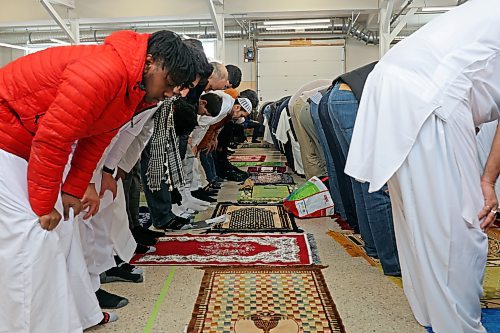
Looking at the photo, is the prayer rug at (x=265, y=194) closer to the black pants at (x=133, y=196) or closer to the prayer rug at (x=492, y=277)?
the black pants at (x=133, y=196)

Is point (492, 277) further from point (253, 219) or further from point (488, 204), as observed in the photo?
point (253, 219)

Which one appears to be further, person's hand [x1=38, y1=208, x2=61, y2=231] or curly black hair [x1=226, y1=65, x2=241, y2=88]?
curly black hair [x1=226, y1=65, x2=241, y2=88]

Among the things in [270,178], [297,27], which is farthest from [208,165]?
[297,27]

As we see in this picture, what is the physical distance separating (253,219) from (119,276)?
1615mm

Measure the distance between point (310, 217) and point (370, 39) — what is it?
11.8 m

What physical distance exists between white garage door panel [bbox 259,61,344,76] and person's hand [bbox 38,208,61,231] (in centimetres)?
1471

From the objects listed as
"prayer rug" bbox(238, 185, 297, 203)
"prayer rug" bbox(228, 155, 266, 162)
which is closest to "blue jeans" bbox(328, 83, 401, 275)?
"prayer rug" bbox(238, 185, 297, 203)

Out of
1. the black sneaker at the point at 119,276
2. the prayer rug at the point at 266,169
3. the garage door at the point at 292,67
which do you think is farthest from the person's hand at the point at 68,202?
the garage door at the point at 292,67

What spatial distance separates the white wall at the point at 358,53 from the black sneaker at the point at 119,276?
13.8 meters

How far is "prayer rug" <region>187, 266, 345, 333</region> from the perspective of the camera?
2.01m

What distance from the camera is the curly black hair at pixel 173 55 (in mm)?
1514

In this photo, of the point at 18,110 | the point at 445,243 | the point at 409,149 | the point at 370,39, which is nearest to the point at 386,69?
the point at 409,149

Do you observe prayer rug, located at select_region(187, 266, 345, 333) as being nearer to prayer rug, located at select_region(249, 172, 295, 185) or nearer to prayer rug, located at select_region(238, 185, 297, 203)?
prayer rug, located at select_region(238, 185, 297, 203)

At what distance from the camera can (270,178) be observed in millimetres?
6578
